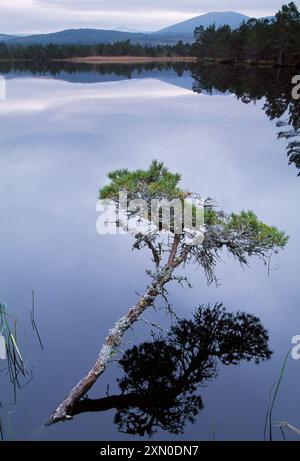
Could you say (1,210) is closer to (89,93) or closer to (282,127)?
(282,127)

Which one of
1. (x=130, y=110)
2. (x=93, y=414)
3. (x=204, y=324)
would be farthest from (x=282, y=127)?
(x=93, y=414)

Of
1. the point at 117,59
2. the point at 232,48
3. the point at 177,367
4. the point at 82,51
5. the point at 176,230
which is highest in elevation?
the point at 82,51

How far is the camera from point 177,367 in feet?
29.2

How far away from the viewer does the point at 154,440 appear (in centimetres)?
750

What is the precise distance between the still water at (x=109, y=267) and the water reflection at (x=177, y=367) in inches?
7.1

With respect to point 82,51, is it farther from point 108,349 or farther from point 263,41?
point 108,349

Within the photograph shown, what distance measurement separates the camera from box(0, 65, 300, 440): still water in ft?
26.7

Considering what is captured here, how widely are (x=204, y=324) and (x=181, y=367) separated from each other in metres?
1.67

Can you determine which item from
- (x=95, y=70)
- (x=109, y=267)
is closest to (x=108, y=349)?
(x=109, y=267)

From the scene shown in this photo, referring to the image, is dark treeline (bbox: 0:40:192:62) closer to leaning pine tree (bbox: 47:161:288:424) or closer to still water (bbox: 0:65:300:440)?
still water (bbox: 0:65:300:440)

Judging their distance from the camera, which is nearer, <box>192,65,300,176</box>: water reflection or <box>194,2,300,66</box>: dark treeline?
<box>192,65,300,176</box>: water reflection

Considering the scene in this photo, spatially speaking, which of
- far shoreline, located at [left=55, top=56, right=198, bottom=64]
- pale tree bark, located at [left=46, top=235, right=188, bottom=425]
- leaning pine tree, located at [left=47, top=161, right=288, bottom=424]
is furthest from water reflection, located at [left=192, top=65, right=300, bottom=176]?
far shoreline, located at [left=55, top=56, right=198, bottom=64]

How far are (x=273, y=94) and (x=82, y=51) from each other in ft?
492

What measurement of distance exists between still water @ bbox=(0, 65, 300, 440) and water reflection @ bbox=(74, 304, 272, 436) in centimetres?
18
